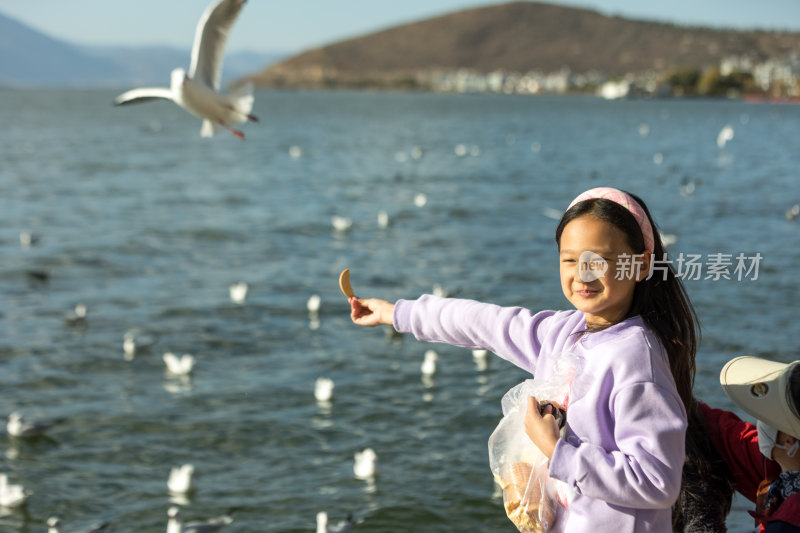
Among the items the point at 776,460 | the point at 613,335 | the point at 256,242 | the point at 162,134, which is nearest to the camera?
the point at 613,335

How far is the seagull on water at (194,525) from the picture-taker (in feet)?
19.1

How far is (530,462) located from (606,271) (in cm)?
53

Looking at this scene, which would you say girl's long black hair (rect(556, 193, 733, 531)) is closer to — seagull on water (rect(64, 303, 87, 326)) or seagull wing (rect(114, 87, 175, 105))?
seagull wing (rect(114, 87, 175, 105))

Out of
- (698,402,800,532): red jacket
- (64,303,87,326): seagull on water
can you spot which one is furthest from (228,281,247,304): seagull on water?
(698,402,800,532): red jacket

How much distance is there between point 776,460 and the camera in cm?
239

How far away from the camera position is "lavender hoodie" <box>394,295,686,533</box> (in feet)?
6.53

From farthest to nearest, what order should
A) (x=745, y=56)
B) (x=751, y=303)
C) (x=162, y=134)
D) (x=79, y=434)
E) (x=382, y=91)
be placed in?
1. (x=382, y=91)
2. (x=745, y=56)
3. (x=162, y=134)
4. (x=751, y=303)
5. (x=79, y=434)

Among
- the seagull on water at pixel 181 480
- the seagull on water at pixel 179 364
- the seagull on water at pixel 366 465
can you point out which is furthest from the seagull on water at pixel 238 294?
the seagull on water at pixel 366 465

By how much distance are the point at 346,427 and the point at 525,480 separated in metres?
5.60

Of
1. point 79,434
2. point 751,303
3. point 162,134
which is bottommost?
point 79,434

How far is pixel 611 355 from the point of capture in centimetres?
210

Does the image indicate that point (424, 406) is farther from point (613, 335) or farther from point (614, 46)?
point (614, 46)

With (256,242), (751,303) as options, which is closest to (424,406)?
(751,303)

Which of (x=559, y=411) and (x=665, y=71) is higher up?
(x=665, y=71)
